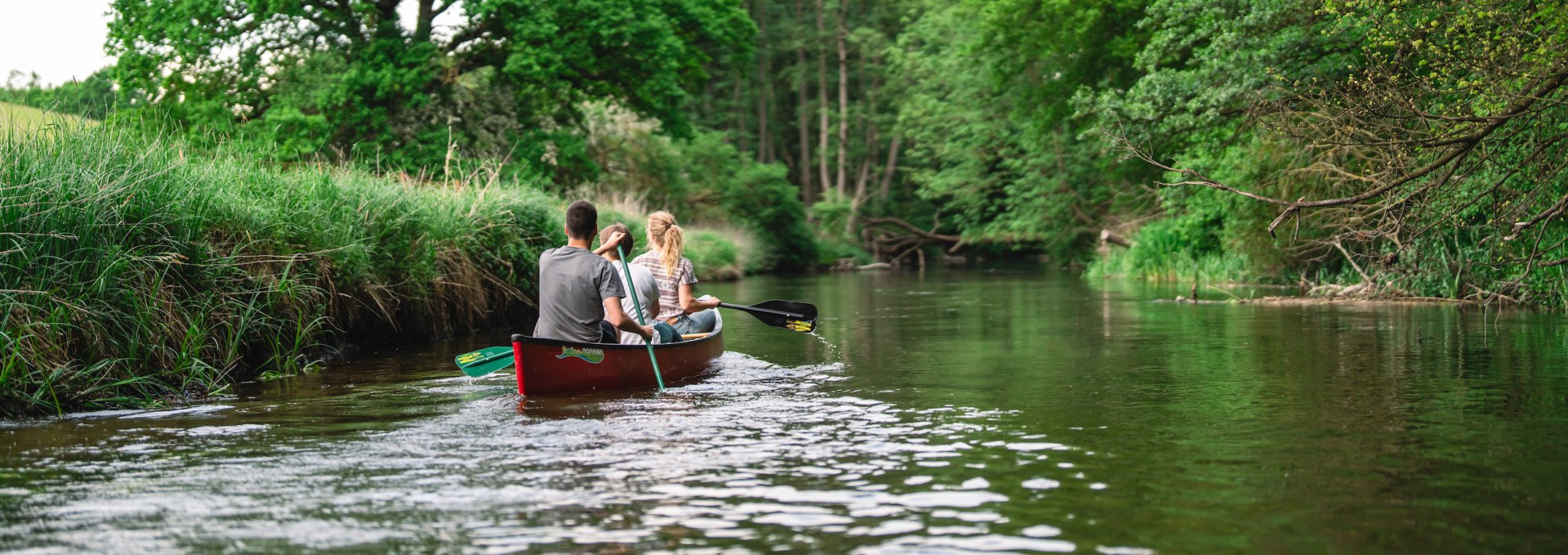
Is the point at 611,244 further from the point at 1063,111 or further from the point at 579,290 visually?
the point at 1063,111

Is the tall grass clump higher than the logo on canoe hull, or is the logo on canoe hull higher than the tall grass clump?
the tall grass clump

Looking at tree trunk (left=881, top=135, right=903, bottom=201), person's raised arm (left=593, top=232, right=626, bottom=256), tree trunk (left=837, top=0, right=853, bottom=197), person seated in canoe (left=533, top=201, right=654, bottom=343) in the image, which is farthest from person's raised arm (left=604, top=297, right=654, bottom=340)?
tree trunk (left=881, top=135, right=903, bottom=201)

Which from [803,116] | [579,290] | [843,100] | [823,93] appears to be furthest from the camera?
[803,116]

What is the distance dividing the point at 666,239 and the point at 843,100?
4063 cm

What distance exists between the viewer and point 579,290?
909 centimetres

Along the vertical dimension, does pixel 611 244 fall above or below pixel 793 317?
above

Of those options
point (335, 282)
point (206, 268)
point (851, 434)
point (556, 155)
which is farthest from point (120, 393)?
point (556, 155)

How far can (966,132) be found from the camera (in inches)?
1668

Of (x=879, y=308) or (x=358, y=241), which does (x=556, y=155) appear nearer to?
(x=879, y=308)

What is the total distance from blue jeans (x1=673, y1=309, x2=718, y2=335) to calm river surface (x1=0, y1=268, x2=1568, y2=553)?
48 cm

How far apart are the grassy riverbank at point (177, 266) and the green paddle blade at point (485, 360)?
167 centimetres

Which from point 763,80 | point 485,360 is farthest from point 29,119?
point 763,80

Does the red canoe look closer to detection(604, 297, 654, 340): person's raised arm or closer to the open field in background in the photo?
detection(604, 297, 654, 340): person's raised arm

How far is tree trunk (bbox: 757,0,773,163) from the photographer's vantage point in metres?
52.9
